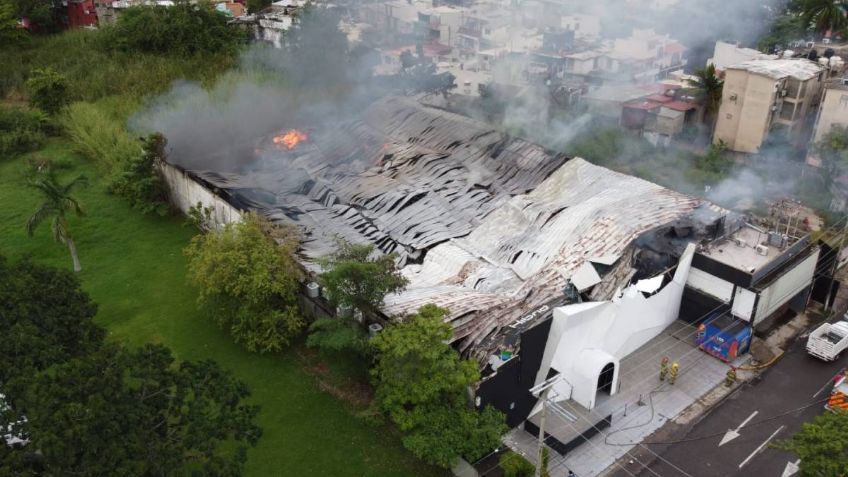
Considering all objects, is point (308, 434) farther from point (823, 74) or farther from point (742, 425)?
point (823, 74)

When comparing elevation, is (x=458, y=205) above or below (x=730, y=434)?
above

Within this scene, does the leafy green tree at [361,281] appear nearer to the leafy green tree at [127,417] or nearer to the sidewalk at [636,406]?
the leafy green tree at [127,417]

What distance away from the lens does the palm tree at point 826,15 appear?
149ft

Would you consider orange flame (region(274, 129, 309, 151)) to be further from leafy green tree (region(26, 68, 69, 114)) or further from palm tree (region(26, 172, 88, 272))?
leafy green tree (region(26, 68, 69, 114))

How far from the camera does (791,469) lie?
733 inches

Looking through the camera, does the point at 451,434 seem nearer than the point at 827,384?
Yes

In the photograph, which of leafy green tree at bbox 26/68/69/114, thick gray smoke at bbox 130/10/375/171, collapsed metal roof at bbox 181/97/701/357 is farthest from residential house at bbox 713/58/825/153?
leafy green tree at bbox 26/68/69/114

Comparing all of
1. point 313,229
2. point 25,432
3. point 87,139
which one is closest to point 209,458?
point 25,432

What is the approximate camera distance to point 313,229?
88.6ft

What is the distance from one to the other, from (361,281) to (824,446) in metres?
11.6

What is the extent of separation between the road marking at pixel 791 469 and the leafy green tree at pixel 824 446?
10.2 ft

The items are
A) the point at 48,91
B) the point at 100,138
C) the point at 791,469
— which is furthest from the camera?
the point at 48,91

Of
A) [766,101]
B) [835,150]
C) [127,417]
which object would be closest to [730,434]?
[127,417]

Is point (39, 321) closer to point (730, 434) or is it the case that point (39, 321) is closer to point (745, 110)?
Answer: point (730, 434)
